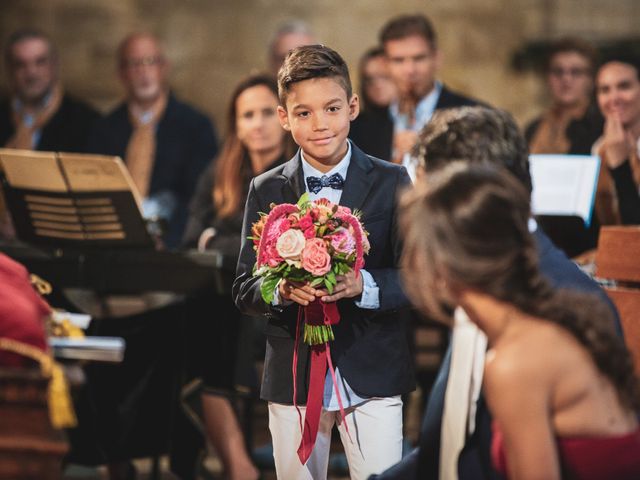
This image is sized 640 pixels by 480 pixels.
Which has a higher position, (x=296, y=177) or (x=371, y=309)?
(x=296, y=177)

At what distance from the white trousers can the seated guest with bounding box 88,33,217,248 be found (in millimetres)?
3257

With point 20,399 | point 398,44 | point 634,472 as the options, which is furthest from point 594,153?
point 20,399

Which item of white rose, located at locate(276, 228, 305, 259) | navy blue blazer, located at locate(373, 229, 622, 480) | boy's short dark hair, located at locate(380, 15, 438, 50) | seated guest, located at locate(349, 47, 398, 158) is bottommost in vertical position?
navy blue blazer, located at locate(373, 229, 622, 480)

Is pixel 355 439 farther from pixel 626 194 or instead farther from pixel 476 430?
pixel 626 194

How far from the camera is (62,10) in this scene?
8.73m

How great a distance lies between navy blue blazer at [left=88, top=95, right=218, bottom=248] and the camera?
21.8 feet

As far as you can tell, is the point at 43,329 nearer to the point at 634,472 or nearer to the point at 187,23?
the point at 634,472

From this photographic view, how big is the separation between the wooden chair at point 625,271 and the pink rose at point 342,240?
4.14 feet

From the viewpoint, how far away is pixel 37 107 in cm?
716

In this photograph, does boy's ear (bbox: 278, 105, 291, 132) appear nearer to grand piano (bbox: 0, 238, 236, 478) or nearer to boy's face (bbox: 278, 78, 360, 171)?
boy's face (bbox: 278, 78, 360, 171)

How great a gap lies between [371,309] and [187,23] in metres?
6.06

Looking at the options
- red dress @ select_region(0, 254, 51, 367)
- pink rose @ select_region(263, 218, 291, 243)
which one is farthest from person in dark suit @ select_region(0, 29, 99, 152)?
red dress @ select_region(0, 254, 51, 367)

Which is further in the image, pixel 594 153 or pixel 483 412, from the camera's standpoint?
pixel 594 153

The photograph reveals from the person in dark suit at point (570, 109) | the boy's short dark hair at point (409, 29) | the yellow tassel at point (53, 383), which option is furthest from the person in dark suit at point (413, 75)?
the yellow tassel at point (53, 383)
